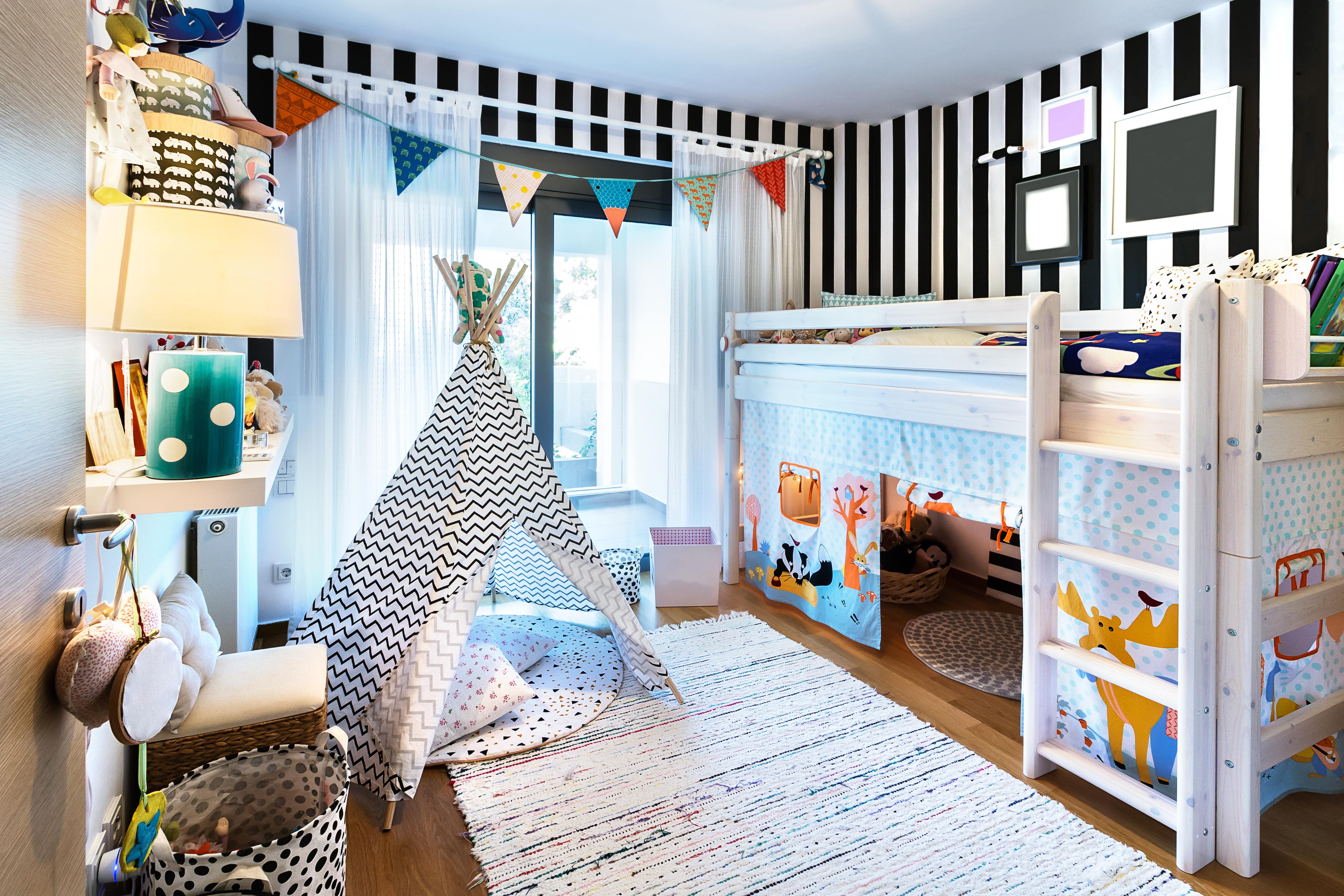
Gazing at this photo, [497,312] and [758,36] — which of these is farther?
[758,36]

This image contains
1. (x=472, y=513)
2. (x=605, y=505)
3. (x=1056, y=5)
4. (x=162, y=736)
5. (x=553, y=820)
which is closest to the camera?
(x=162, y=736)

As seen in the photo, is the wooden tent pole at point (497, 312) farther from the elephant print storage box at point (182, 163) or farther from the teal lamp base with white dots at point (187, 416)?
the teal lamp base with white dots at point (187, 416)

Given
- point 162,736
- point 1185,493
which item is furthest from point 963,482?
point 162,736

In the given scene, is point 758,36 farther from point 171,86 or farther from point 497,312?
point 171,86

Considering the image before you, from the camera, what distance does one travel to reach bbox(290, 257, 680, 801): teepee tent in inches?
82.6

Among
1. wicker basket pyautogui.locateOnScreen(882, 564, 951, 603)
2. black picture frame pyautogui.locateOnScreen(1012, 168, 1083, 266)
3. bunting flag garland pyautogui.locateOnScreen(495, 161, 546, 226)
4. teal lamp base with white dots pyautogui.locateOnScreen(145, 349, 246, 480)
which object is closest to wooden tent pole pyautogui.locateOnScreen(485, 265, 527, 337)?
bunting flag garland pyautogui.locateOnScreen(495, 161, 546, 226)

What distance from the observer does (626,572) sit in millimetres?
3619

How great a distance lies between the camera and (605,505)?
4.06 m

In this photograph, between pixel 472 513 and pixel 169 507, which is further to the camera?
pixel 472 513

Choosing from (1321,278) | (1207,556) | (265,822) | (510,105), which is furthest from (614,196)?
(265,822)

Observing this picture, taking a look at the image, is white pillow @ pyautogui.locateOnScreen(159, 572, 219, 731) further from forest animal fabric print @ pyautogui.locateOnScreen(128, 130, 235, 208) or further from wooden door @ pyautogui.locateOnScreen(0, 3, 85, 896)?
forest animal fabric print @ pyautogui.locateOnScreen(128, 130, 235, 208)

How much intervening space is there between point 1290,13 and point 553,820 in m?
3.51

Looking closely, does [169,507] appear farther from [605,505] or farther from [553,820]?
[605,505]

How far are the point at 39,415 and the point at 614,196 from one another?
328 centimetres
